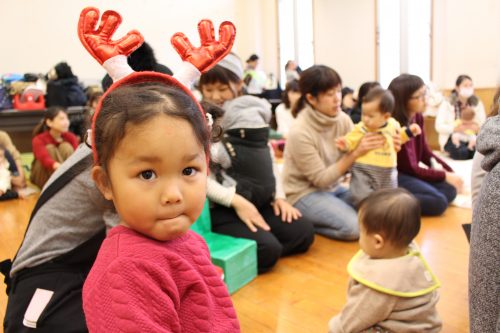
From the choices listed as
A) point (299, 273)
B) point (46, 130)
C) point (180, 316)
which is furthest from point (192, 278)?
point (46, 130)

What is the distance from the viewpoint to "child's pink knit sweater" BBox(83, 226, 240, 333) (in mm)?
686

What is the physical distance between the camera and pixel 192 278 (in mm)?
782

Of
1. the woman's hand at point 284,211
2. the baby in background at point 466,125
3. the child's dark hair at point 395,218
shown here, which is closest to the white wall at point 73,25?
the baby in background at point 466,125

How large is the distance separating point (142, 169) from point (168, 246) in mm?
166

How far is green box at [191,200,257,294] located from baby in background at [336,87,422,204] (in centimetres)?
100

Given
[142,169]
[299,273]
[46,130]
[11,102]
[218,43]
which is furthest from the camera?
[11,102]

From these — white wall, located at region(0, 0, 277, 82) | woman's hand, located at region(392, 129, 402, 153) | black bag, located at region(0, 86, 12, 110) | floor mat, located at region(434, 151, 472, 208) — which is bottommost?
floor mat, located at region(434, 151, 472, 208)

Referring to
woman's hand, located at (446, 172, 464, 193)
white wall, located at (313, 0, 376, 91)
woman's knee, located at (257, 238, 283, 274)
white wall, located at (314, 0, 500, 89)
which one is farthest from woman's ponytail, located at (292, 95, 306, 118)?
white wall, located at (313, 0, 376, 91)

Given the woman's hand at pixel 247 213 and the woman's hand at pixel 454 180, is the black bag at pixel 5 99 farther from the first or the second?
the woman's hand at pixel 454 180

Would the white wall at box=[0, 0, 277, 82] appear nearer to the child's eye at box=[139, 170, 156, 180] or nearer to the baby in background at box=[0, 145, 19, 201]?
the baby in background at box=[0, 145, 19, 201]

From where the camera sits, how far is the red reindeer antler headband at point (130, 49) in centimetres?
82

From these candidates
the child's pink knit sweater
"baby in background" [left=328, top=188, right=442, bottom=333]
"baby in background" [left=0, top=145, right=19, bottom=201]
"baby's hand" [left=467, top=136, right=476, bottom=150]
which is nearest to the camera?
the child's pink knit sweater

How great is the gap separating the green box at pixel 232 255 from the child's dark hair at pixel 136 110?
126 cm

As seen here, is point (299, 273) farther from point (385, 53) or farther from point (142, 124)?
point (385, 53)
